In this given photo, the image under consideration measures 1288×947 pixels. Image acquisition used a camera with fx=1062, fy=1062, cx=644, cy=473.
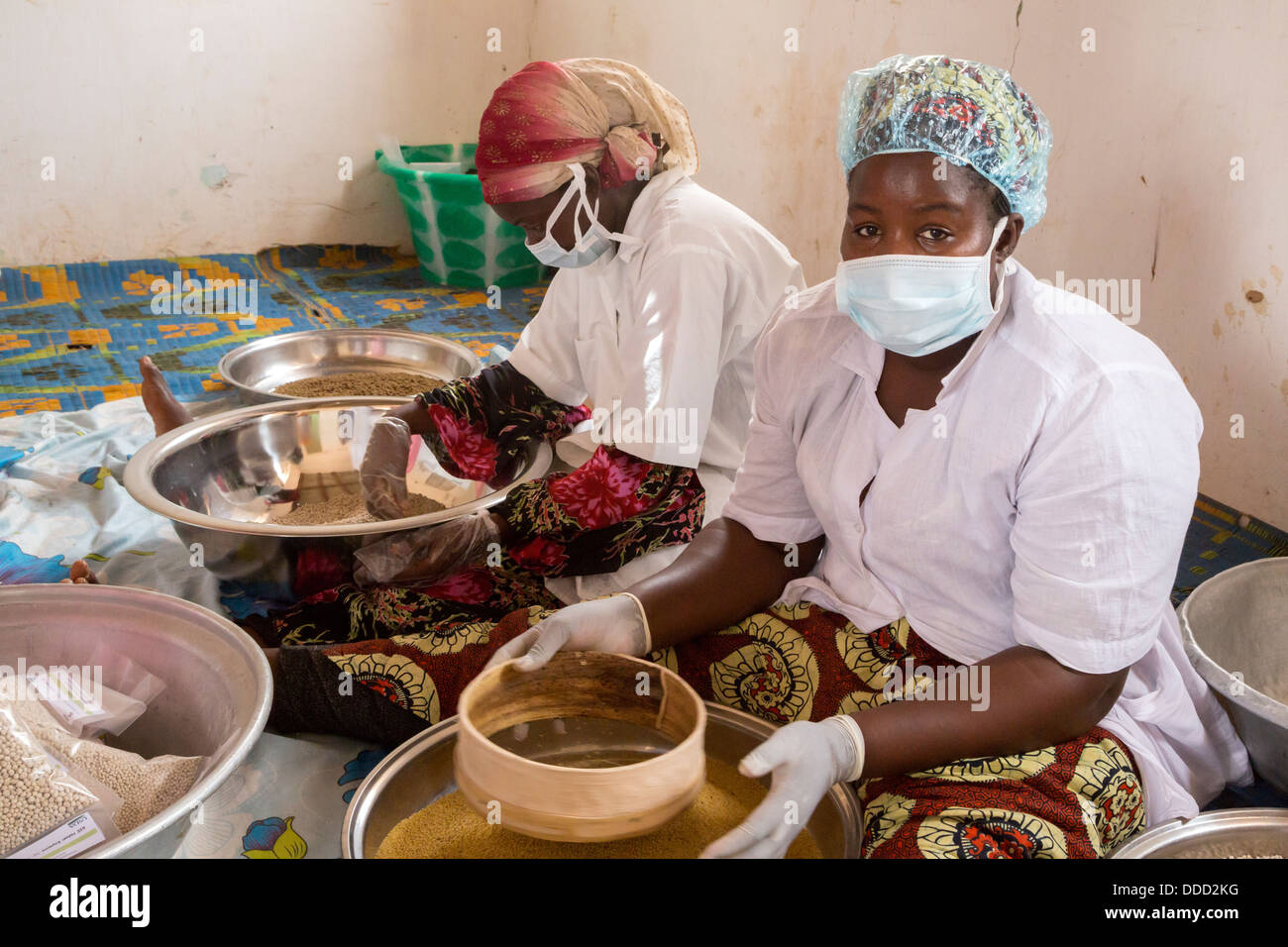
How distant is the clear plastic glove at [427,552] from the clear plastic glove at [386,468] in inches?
10.0

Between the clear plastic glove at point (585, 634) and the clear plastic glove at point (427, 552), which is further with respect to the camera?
the clear plastic glove at point (427, 552)

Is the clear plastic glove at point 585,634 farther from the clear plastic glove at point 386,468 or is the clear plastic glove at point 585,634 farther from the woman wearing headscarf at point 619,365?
the clear plastic glove at point 386,468

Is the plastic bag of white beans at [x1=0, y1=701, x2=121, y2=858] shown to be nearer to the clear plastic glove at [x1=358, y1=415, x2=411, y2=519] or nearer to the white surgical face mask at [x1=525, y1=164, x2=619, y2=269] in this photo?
the clear plastic glove at [x1=358, y1=415, x2=411, y2=519]

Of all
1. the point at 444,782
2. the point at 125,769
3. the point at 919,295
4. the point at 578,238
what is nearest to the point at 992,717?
the point at 919,295

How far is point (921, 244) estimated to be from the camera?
3.56 ft

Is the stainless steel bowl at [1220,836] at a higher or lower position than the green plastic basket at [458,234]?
lower

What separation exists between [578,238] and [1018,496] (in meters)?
0.86

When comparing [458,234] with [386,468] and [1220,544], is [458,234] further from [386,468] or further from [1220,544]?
[1220,544]

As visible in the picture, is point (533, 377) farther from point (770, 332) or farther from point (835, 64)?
point (835, 64)

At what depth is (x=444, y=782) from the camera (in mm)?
1173

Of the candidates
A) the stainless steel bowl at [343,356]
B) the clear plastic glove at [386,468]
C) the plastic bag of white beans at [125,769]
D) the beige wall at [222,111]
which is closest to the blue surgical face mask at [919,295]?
the plastic bag of white beans at [125,769]

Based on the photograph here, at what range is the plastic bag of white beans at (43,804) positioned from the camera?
0.99 meters

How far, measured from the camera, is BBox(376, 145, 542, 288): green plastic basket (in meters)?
3.94
